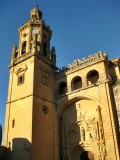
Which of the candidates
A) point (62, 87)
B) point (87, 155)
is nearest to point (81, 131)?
point (87, 155)

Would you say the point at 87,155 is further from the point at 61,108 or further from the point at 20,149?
the point at 20,149

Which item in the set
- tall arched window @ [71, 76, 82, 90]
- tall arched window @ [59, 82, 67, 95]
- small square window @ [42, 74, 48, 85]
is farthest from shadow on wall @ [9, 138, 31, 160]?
tall arched window @ [71, 76, 82, 90]

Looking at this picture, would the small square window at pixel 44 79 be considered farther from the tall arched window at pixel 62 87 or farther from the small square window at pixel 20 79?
the small square window at pixel 20 79

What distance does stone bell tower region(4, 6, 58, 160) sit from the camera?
1912 cm

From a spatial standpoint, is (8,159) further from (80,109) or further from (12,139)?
(80,109)

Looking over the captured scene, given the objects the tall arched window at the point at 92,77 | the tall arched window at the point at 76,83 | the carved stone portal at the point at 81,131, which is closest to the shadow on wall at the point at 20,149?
the carved stone portal at the point at 81,131

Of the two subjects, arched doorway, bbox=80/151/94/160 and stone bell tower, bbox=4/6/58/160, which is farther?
arched doorway, bbox=80/151/94/160

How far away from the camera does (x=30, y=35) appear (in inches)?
1036

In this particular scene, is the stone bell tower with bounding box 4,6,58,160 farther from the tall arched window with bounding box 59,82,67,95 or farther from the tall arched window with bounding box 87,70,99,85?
the tall arched window with bounding box 87,70,99,85

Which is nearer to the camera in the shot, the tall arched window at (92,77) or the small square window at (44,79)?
the tall arched window at (92,77)

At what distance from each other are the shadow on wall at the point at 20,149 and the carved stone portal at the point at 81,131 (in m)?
4.24

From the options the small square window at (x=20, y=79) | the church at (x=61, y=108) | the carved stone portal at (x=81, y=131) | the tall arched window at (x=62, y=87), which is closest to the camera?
the church at (x=61, y=108)

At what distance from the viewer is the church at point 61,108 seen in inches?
731

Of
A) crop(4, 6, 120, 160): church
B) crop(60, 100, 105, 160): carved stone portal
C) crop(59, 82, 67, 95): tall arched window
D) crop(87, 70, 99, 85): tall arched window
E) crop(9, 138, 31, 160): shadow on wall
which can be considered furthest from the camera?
crop(59, 82, 67, 95): tall arched window
